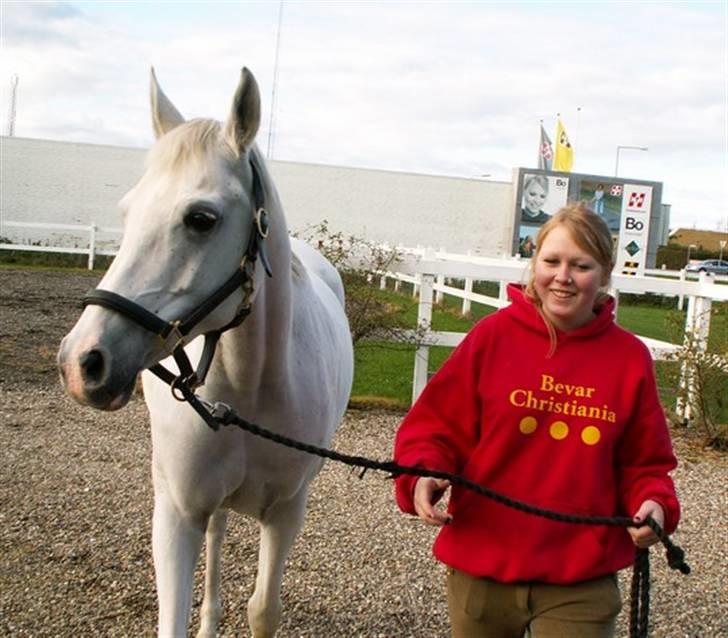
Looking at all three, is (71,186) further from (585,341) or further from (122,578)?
(585,341)

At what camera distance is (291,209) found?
107ft

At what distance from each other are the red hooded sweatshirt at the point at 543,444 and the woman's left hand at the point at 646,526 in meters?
0.04

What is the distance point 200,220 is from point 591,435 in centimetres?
120

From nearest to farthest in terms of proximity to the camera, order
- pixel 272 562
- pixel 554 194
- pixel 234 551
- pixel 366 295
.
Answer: pixel 272 562
pixel 234 551
pixel 366 295
pixel 554 194

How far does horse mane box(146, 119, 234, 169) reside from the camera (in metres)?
2.23

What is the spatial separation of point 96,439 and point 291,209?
87.9 ft

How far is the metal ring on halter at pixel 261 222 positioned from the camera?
2.34 meters

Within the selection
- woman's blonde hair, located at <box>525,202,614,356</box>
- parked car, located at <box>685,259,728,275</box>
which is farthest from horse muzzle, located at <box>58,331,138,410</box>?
parked car, located at <box>685,259,728,275</box>

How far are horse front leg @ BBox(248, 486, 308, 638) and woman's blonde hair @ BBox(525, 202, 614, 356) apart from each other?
133 cm

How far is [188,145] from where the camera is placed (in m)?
2.25

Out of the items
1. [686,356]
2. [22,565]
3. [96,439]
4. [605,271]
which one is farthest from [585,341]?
[686,356]

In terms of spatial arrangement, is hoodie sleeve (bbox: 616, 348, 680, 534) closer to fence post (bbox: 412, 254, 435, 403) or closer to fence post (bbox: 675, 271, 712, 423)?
fence post (bbox: 675, 271, 712, 423)

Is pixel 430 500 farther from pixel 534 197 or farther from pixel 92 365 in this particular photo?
pixel 534 197

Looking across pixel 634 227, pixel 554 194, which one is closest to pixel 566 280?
pixel 634 227
